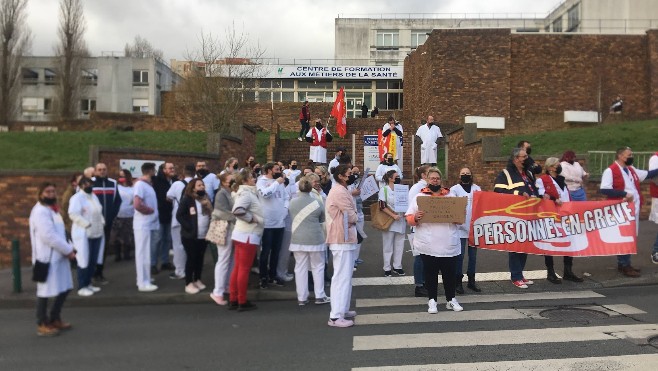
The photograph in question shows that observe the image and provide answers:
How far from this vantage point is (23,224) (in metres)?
12.3

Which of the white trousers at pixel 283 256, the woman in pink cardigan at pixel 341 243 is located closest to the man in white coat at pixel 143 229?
the white trousers at pixel 283 256

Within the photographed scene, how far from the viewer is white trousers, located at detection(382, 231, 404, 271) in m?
9.98

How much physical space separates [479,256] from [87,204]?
290 inches

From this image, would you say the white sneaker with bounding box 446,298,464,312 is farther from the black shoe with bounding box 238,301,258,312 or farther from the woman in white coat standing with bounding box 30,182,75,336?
the woman in white coat standing with bounding box 30,182,75,336

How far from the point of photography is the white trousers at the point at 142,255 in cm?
907

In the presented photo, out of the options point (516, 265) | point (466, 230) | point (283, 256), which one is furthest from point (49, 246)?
point (516, 265)

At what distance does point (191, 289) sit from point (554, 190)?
6.05 metres

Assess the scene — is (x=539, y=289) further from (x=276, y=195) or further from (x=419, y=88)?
(x=419, y=88)

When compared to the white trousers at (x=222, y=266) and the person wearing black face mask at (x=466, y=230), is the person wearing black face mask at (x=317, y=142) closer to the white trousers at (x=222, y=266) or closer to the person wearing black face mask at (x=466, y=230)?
the person wearing black face mask at (x=466, y=230)

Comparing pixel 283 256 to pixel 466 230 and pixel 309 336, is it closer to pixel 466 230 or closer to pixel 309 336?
pixel 466 230

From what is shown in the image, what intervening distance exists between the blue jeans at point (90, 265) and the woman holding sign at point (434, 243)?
4.91 m

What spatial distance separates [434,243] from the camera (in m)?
7.58

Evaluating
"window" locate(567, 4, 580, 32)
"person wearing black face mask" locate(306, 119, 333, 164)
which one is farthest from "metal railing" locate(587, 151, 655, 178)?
"window" locate(567, 4, 580, 32)

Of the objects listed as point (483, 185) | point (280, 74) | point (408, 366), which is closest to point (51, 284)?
point (408, 366)
